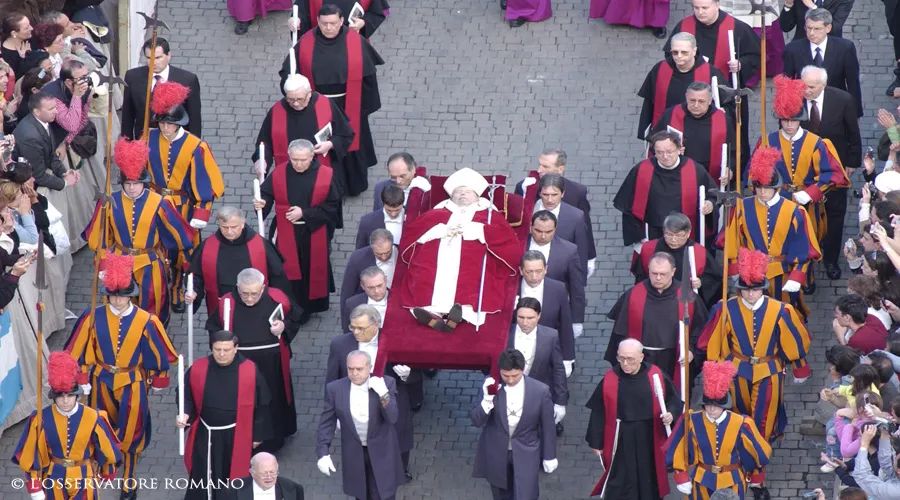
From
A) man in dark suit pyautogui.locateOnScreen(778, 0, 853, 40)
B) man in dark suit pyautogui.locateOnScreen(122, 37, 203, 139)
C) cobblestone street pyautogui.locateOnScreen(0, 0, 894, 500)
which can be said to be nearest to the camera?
cobblestone street pyautogui.locateOnScreen(0, 0, 894, 500)

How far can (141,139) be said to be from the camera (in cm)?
1634

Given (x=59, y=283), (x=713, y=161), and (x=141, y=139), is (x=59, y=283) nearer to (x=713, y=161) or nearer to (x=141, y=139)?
(x=141, y=139)

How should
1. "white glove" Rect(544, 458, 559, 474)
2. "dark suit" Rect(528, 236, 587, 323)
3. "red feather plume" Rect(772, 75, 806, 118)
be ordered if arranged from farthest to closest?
"red feather plume" Rect(772, 75, 806, 118), "dark suit" Rect(528, 236, 587, 323), "white glove" Rect(544, 458, 559, 474)

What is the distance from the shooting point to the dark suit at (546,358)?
571 inches

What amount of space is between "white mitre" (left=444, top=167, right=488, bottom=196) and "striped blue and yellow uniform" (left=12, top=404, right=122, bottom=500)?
3.11 metres

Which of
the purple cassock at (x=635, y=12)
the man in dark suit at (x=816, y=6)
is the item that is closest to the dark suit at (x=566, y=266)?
the man in dark suit at (x=816, y=6)

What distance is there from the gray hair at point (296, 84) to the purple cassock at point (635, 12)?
369cm

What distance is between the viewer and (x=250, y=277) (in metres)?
14.7

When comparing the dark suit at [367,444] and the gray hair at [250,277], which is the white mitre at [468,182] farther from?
the dark suit at [367,444]

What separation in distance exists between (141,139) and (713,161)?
4439 mm

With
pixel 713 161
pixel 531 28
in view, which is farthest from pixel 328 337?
pixel 531 28

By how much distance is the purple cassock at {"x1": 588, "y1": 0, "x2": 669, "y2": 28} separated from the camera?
1906cm

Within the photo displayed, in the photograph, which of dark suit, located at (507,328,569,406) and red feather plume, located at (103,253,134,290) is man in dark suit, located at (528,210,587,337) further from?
red feather plume, located at (103,253,134,290)

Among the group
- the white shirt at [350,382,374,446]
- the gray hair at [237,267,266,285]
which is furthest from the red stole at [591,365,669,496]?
the gray hair at [237,267,266,285]
